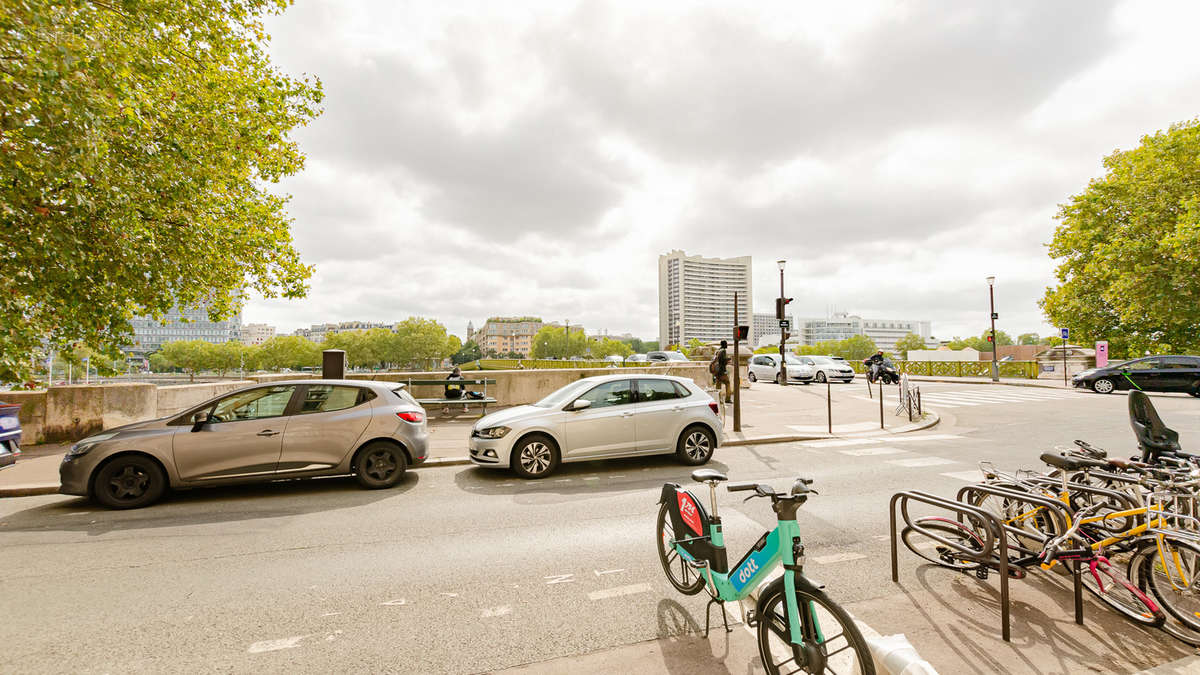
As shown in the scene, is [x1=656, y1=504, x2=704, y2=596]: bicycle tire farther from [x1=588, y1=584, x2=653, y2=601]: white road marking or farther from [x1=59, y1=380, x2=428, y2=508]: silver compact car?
[x1=59, y1=380, x2=428, y2=508]: silver compact car

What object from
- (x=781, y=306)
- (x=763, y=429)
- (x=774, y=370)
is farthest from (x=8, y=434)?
(x=774, y=370)

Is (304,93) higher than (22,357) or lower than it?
higher

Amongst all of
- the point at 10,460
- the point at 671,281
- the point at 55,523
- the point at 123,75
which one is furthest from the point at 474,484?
the point at 671,281

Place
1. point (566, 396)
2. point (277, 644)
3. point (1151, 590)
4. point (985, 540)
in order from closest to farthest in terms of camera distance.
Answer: point (277, 644) → point (1151, 590) → point (985, 540) → point (566, 396)

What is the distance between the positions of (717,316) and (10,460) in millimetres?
177643

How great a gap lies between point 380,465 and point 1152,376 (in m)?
29.1

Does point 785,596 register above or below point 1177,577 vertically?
above

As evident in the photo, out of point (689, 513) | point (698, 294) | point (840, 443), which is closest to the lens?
point (689, 513)

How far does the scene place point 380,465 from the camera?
7.44 metres

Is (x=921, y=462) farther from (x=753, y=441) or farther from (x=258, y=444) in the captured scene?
(x=258, y=444)

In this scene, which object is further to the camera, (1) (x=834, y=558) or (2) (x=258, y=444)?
(2) (x=258, y=444)

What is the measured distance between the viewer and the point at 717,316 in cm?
17775

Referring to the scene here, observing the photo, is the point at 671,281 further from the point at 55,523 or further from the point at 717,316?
the point at 55,523

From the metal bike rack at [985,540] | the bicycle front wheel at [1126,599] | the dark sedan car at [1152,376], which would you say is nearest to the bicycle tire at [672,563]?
the metal bike rack at [985,540]
